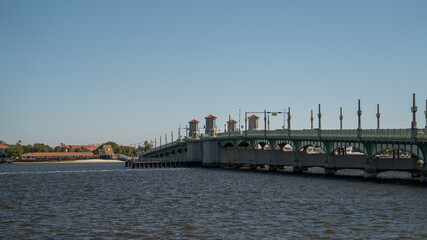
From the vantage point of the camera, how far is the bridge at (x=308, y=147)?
7906cm

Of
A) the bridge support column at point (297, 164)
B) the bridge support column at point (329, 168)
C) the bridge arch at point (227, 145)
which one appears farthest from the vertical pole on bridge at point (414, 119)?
the bridge arch at point (227, 145)

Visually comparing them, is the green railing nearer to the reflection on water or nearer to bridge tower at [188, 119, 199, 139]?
the reflection on water

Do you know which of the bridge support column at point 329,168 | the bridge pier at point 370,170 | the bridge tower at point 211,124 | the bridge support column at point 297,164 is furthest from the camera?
the bridge tower at point 211,124

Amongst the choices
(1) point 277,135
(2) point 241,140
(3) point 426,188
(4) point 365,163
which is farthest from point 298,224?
(2) point 241,140

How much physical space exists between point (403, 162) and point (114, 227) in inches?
2412

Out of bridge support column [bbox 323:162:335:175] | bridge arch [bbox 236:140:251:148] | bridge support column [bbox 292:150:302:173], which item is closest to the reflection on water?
bridge support column [bbox 323:162:335:175]

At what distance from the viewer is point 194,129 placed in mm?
183875

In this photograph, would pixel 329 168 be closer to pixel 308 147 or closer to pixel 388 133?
pixel 308 147

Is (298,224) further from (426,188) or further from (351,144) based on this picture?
(351,144)

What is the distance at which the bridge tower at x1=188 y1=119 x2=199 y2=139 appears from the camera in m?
183

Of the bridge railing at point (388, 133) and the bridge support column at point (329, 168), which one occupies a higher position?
the bridge railing at point (388, 133)

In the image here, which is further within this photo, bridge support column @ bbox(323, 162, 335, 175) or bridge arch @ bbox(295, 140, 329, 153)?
bridge support column @ bbox(323, 162, 335, 175)

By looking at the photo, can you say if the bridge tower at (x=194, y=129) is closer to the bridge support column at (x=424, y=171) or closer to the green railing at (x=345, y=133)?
the green railing at (x=345, y=133)

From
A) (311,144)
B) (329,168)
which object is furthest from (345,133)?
(311,144)
